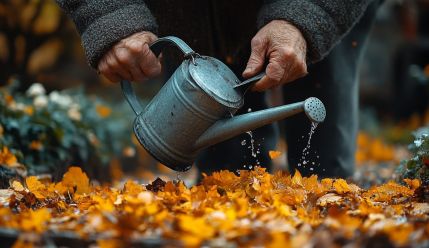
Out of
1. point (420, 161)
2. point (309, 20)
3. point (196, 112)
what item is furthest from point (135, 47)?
point (420, 161)

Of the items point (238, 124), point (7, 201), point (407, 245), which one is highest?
point (238, 124)

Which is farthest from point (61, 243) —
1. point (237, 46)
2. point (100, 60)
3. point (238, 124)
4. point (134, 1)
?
point (237, 46)

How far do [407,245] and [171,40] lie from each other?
946mm

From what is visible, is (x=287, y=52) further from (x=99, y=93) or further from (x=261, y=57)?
(x=99, y=93)

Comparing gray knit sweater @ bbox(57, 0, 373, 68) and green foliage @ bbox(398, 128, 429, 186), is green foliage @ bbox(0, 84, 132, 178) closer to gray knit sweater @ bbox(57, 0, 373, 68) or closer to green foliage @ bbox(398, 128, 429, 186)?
gray knit sweater @ bbox(57, 0, 373, 68)

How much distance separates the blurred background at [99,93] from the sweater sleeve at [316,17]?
1.03 metres

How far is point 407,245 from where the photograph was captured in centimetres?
120

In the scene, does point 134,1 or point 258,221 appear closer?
point 258,221

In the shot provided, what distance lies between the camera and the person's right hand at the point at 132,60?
1.93m

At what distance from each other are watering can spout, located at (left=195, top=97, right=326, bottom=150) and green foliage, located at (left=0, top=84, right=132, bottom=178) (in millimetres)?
758

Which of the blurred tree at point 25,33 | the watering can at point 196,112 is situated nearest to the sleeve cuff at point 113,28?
the watering can at point 196,112

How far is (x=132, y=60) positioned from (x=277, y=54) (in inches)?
16.5

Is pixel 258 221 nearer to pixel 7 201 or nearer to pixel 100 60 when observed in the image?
pixel 7 201

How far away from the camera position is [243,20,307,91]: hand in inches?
74.4
